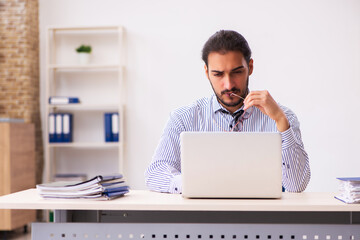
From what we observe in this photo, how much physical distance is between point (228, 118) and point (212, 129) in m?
0.10

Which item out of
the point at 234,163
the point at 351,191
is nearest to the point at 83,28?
the point at 234,163

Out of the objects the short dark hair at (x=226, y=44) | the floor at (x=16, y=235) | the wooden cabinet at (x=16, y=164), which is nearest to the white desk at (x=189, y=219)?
the short dark hair at (x=226, y=44)

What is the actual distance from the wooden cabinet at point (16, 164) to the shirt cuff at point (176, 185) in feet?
9.33

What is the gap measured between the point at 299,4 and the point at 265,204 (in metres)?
3.82

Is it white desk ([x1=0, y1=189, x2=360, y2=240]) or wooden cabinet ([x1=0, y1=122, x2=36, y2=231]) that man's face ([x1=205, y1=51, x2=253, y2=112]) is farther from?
wooden cabinet ([x1=0, y1=122, x2=36, y2=231])

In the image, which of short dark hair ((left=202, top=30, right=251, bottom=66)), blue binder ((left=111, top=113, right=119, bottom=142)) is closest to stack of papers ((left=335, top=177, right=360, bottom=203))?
short dark hair ((left=202, top=30, right=251, bottom=66))

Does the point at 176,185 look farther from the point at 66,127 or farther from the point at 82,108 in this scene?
the point at 82,108

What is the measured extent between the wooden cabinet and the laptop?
10.4 ft

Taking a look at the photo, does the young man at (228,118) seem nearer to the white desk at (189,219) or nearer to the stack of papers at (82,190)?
the white desk at (189,219)

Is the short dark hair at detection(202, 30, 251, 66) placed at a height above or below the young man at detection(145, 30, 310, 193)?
above

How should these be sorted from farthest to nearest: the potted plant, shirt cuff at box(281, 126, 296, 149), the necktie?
the potted plant → the necktie → shirt cuff at box(281, 126, 296, 149)

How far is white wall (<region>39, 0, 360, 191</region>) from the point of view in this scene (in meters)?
4.87

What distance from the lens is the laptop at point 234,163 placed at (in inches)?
63.2

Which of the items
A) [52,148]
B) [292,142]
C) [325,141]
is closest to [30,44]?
[52,148]
